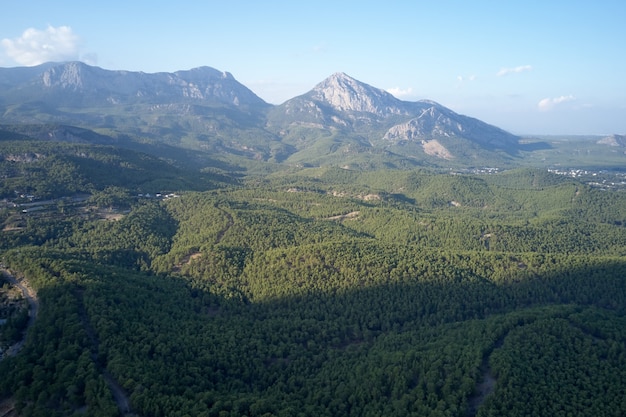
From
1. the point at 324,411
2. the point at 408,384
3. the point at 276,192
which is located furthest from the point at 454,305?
the point at 276,192

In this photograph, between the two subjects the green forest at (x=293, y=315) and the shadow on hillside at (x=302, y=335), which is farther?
the shadow on hillside at (x=302, y=335)

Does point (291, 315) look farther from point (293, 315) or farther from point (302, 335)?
point (302, 335)

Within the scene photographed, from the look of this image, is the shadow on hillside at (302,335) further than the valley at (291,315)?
Yes

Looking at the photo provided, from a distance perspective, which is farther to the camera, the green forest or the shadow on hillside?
the shadow on hillside

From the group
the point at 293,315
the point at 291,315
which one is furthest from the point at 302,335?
the point at 291,315

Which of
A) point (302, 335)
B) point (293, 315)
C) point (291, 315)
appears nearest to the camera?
point (302, 335)

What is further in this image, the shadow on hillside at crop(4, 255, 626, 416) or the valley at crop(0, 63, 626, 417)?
the shadow on hillside at crop(4, 255, 626, 416)

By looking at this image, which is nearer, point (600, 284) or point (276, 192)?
point (600, 284)

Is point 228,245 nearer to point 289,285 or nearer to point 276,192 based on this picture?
point 289,285
